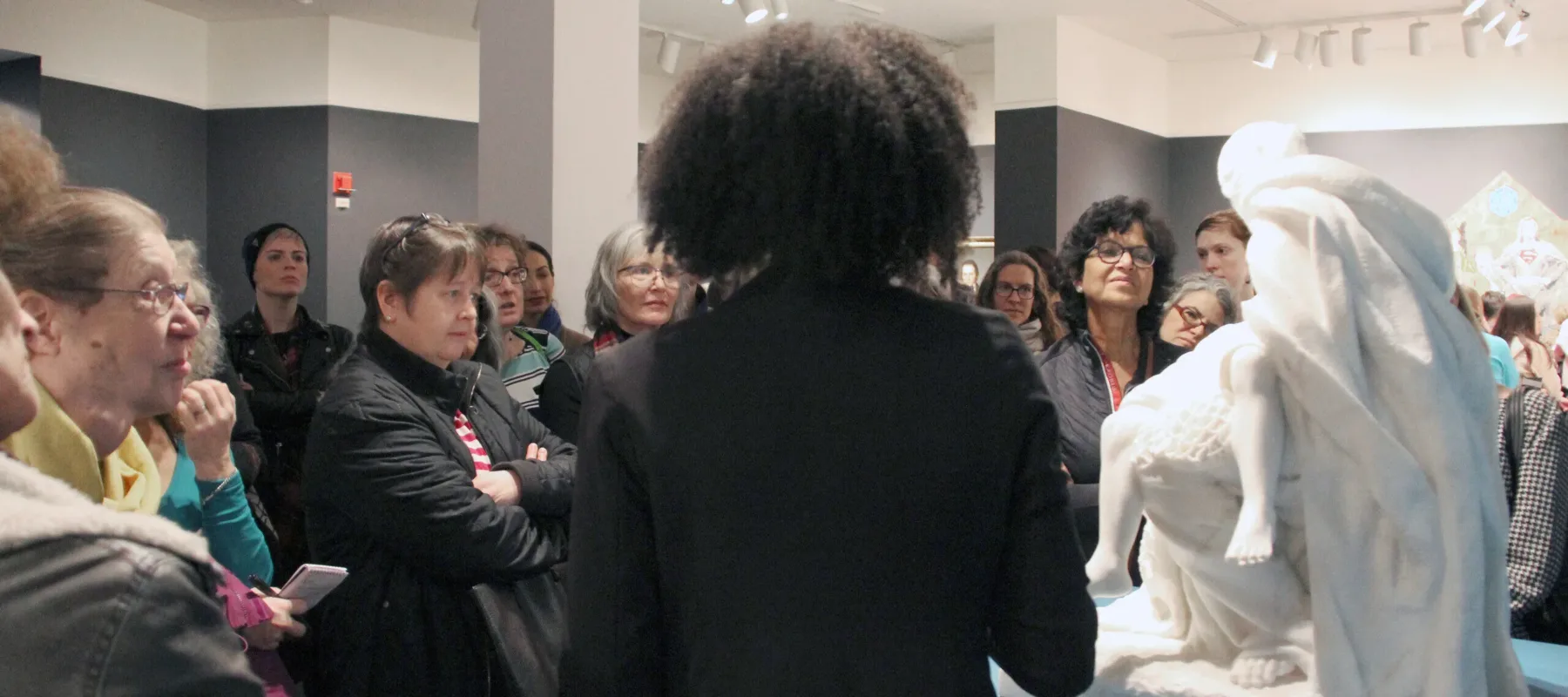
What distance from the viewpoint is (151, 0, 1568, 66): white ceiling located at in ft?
27.3

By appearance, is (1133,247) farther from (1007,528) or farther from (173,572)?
(173,572)

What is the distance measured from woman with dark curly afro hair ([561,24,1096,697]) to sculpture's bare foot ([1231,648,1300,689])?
3.23ft

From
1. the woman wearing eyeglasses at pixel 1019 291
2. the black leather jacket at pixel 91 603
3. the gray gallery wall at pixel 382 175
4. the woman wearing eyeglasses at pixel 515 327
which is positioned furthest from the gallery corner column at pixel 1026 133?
the black leather jacket at pixel 91 603

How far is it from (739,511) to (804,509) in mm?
65

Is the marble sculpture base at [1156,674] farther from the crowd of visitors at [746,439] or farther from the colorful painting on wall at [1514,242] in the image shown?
the colorful painting on wall at [1514,242]

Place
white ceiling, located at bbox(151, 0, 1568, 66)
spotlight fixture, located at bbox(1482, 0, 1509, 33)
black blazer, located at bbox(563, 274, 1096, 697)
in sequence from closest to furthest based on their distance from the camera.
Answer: black blazer, located at bbox(563, 274, 1096, 697)
spotlight fixture, located at bbox(1482, 0, 1509, 33)
white ceiling, located at bbox(151, 0, 1568, 66)

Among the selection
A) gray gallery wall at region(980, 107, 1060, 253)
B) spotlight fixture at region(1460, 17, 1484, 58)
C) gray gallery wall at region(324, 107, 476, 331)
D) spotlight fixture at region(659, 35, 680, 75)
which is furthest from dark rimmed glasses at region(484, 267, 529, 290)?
spotlight fixture at region(1460, 17, 1484, 58)

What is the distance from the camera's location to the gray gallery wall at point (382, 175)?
28.1 ft

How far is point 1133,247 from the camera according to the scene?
9.62 feet

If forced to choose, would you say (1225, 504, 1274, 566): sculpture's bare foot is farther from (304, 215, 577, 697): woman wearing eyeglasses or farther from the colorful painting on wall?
the colorful painting on wall

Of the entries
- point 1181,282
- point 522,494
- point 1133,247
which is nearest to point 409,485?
point 522,494

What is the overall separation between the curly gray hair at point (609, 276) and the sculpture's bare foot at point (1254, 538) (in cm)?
176

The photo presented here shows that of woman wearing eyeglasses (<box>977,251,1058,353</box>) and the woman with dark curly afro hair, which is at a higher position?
woman wearing eyeglasses (<box>977,251,1058,353</box>)

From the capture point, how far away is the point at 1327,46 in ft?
29.5
